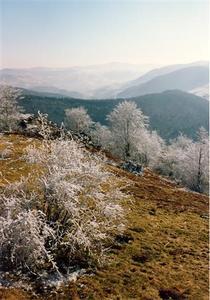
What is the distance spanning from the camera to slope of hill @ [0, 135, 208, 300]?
91.0 ft

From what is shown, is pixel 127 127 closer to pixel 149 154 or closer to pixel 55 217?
pixel 149 154

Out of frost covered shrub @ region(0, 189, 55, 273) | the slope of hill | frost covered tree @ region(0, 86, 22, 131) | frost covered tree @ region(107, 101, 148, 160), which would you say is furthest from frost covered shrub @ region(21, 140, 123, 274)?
frost covered tree @ region(0, 86, 22, 131)

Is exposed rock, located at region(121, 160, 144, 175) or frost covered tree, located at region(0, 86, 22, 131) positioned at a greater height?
frost covered tree, located at region(0, 86, 22, 131)

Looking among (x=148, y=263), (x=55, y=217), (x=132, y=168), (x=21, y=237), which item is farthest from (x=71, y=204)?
(x=132, y=168)

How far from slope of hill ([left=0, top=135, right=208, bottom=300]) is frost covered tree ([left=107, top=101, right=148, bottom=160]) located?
49447 millimetres

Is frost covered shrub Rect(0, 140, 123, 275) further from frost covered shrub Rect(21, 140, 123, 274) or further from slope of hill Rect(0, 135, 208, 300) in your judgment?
slope of hill Rect(0, 135, 208, 300)

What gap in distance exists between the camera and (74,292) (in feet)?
90.2

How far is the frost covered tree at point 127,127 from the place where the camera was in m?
101

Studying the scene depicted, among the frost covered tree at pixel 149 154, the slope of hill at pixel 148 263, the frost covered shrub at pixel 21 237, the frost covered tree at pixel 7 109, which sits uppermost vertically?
the frost covered tree at pixel 7 109

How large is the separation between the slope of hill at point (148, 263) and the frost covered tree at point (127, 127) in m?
49.4

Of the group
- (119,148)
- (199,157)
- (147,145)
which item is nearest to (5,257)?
(199,157)

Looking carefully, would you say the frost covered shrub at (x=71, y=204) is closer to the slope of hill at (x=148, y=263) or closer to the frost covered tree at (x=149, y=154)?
the slope of hill at (x=148, y=263)

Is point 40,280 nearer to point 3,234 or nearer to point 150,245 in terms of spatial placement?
point 3,234

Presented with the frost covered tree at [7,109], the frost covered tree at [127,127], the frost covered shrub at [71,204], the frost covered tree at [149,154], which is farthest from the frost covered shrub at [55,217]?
the frost covered tree at [149,154]
